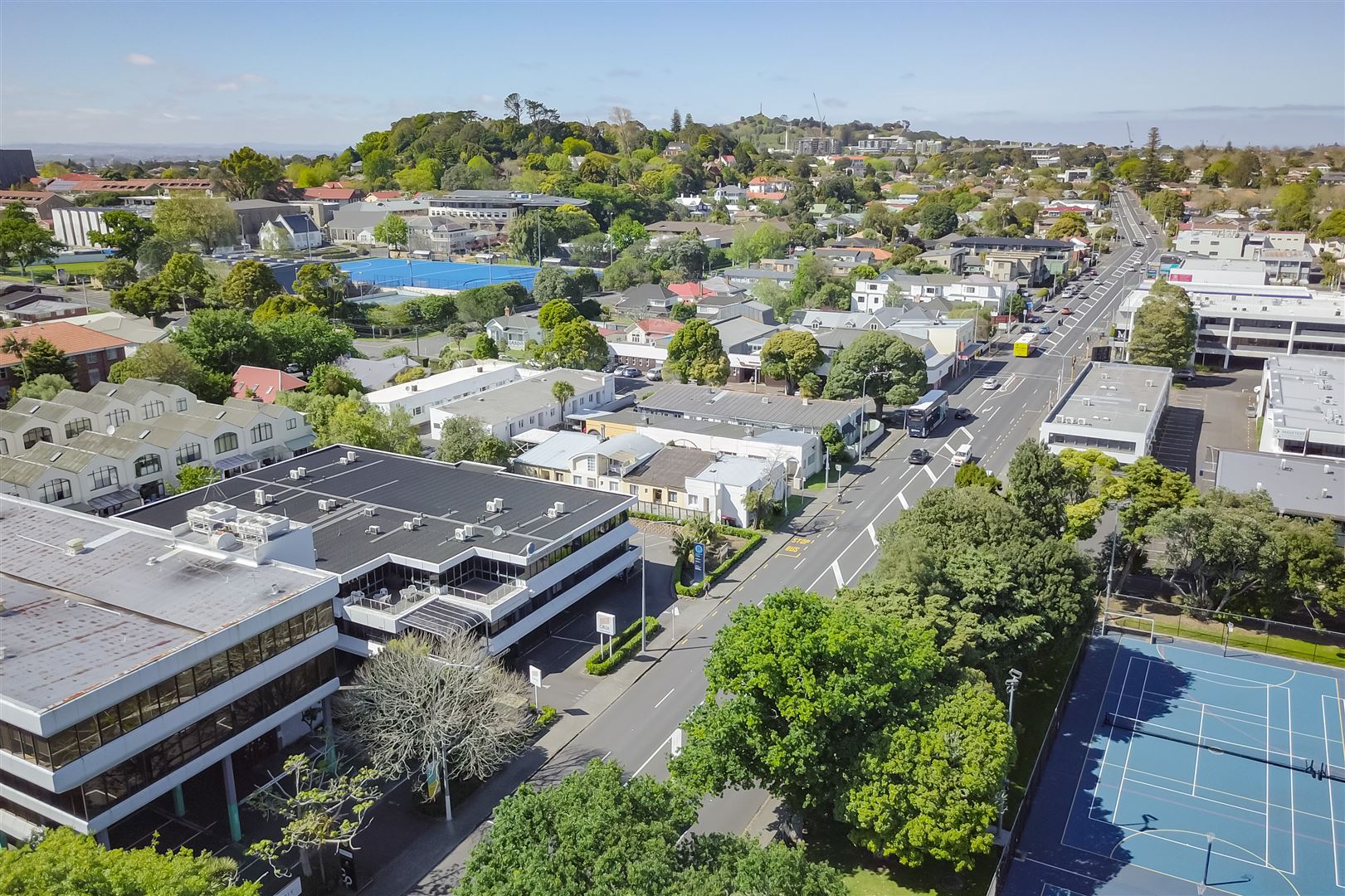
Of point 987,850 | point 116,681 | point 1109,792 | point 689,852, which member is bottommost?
point 1109,792

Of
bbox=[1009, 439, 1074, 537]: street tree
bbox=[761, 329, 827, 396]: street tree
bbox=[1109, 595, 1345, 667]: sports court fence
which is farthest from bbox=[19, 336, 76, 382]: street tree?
bbox=[1109, 595, 1345, 667]: sports court fence

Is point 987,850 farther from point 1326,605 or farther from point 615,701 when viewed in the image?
point 1326,605

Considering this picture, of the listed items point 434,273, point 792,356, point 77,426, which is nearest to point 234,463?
point 77,426

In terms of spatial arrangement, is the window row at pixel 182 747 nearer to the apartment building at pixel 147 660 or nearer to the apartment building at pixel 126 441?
the apartment building at pixel 147 660

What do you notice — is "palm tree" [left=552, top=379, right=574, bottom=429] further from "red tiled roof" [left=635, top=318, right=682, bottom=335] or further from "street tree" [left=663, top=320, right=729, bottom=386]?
"red tiled roof" [left=635, top=318, right=682, bottom=335]

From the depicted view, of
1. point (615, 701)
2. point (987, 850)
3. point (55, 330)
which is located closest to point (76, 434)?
point (55, 330)

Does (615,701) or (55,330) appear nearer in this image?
(615,701)
